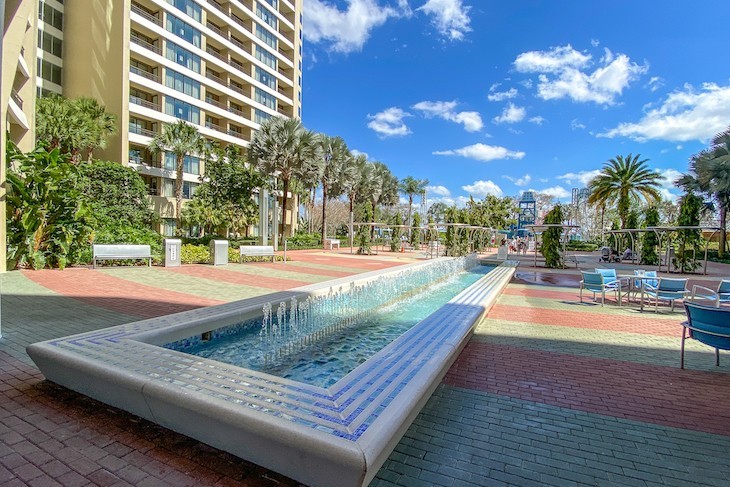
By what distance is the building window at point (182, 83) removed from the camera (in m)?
34.9

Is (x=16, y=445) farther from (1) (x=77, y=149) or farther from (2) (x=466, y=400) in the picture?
(1) (x=77, y=149)

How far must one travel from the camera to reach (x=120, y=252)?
41.6ft

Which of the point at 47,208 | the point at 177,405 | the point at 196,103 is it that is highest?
the point at 196,103

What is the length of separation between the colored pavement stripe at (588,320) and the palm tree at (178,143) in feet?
107

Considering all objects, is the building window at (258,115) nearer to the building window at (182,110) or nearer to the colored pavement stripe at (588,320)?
the building window at (182,110)

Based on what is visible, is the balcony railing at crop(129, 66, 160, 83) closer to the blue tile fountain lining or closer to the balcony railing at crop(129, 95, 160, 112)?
the balcony railing at crop(129, 95, 160, 112)

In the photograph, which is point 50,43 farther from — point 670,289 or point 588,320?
point 670,289

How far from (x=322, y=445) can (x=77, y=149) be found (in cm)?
3319

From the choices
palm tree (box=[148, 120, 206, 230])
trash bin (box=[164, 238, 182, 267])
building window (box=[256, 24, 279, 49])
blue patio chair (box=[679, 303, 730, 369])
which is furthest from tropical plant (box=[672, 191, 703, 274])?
building window (box=[256, 24, 279, 49])

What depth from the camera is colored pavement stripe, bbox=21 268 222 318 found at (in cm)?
723

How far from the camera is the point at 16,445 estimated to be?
267 centimetres

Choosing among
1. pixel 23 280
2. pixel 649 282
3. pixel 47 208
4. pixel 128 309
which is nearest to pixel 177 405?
pixel 128 309

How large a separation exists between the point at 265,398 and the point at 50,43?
43.5 meters

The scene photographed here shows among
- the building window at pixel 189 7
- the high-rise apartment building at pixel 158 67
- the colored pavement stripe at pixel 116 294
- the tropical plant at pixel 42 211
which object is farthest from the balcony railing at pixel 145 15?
the colored pavement stripe at pixel 116 294
